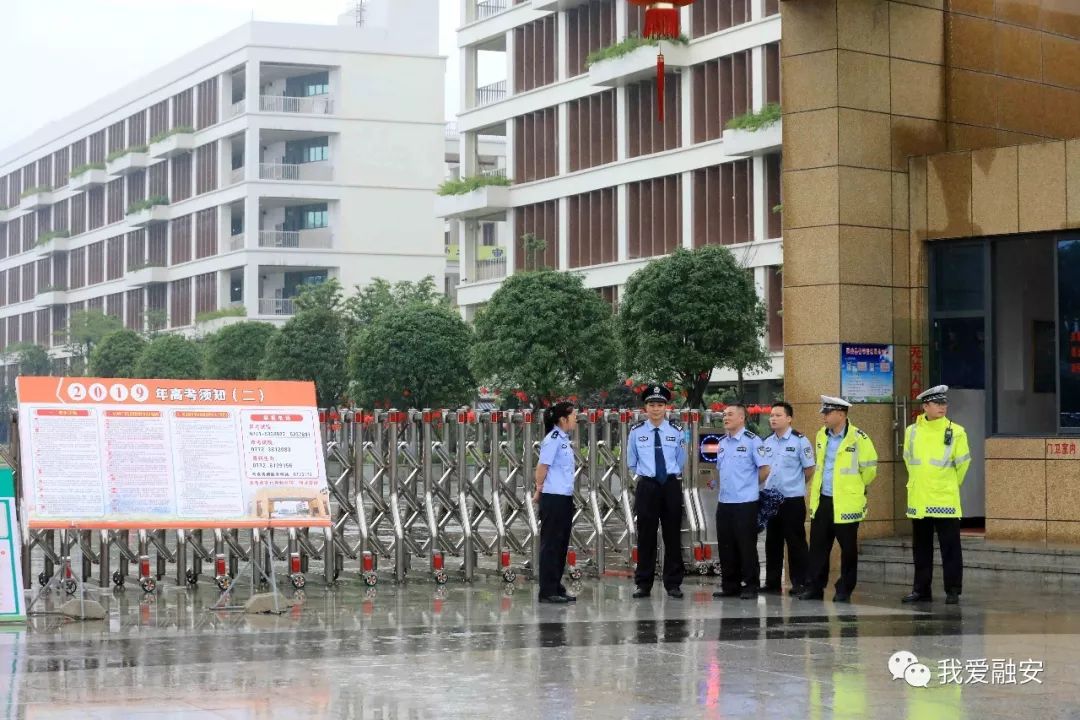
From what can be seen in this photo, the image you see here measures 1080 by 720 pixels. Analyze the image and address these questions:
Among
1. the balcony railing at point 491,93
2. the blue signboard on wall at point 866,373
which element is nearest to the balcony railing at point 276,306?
the balcony railing at point 491,93

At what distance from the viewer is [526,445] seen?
53.4ft

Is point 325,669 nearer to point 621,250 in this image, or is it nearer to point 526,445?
point 526,445

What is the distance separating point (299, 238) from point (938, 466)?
2523 inches

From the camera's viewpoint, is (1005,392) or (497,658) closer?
(497,658)

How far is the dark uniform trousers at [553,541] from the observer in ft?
45.5

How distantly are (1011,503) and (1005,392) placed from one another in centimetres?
121

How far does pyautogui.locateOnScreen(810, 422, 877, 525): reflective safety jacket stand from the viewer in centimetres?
1379

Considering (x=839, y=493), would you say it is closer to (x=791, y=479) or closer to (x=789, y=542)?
(x=791, y=479)

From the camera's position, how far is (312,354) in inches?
2265

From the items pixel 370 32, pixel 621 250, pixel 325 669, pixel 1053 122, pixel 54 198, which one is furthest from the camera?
pixel 54 198

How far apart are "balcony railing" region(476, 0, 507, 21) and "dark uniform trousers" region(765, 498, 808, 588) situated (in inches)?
1917

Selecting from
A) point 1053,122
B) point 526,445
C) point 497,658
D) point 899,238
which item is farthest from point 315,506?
point 1053,122

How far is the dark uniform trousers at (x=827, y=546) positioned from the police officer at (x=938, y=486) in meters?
0.50

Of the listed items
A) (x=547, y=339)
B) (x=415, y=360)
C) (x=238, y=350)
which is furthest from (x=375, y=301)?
(x=547, y=339)
